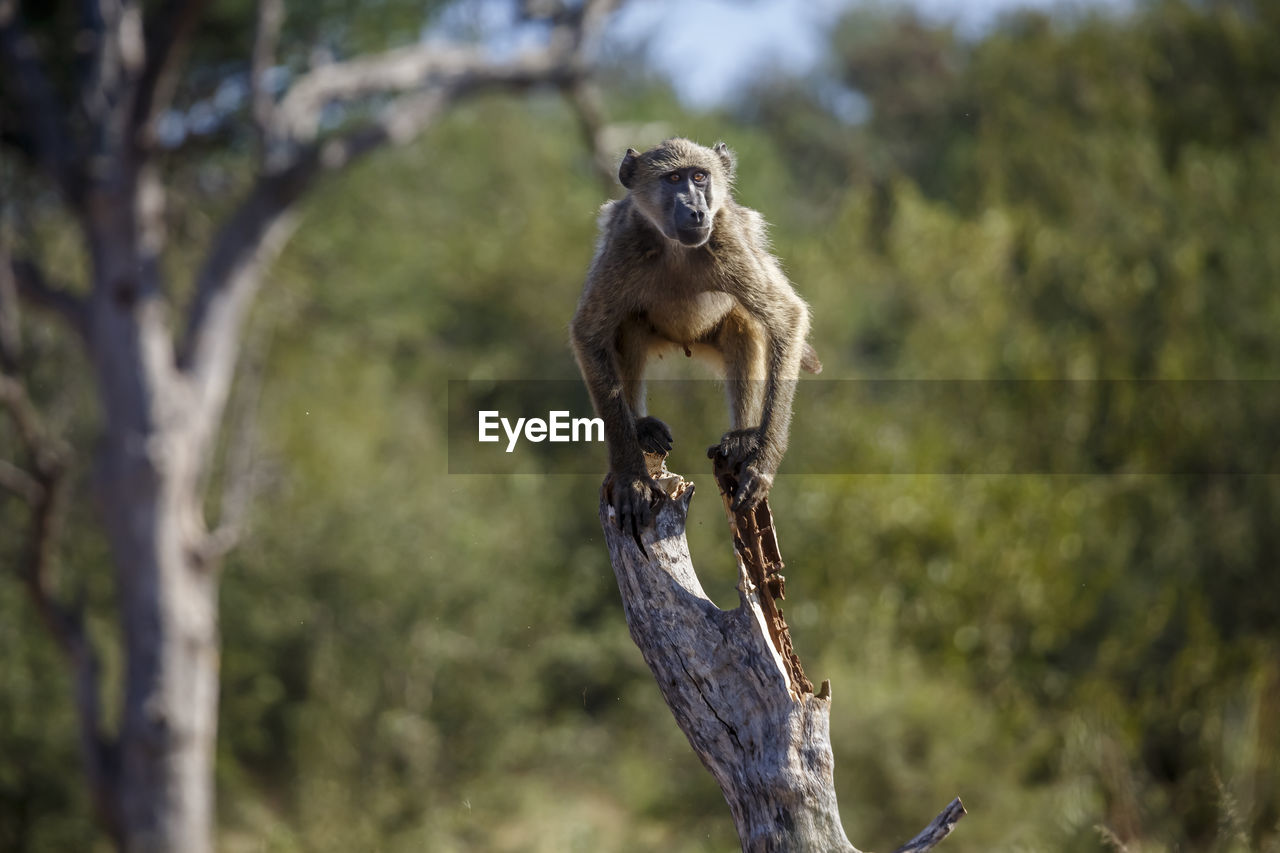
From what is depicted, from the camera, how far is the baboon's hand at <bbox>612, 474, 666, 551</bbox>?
Answer: 3932 millimetres

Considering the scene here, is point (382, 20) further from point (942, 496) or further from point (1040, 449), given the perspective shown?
point (1040, 449)

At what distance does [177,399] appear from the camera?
10.2 meters

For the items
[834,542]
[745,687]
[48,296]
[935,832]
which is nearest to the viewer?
[935,832]

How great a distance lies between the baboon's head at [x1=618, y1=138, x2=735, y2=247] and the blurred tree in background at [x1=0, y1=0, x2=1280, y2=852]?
597 centimetres

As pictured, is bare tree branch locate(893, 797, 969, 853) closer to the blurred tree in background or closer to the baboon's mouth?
the baboon's mouth

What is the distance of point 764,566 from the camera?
3910mm

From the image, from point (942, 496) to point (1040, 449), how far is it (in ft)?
5.50

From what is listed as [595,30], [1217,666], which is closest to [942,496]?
[1217,666]

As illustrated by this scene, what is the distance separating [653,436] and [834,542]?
28.1ft

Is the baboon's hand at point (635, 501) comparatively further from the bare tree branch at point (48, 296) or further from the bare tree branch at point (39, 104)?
the bare tree branch at point (39, 104)

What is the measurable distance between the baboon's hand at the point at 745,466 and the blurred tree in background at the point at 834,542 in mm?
5982

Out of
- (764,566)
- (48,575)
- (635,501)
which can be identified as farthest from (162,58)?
(764,566)

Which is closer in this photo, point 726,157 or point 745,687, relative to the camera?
point 745,687

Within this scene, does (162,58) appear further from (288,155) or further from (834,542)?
(834,542)
